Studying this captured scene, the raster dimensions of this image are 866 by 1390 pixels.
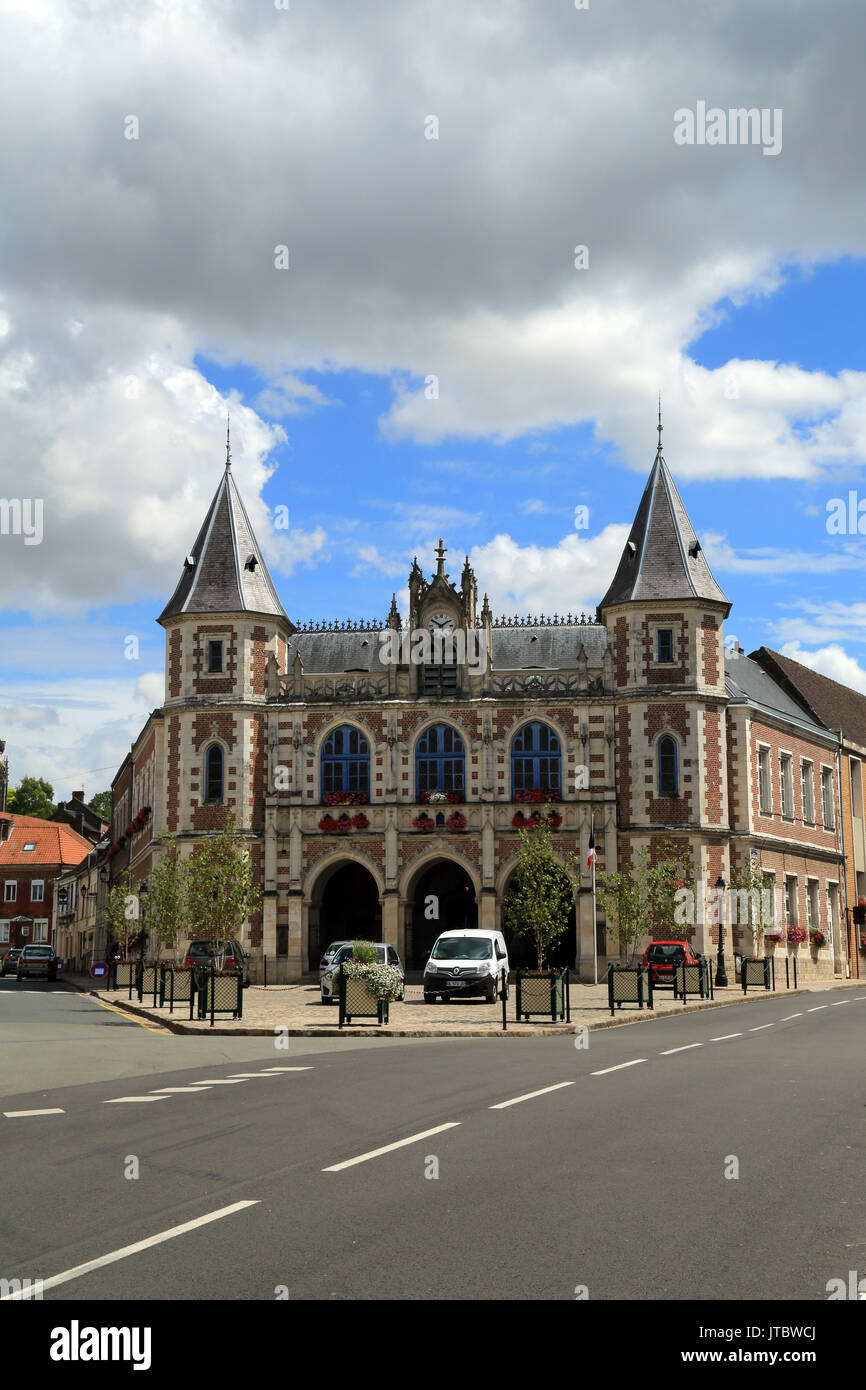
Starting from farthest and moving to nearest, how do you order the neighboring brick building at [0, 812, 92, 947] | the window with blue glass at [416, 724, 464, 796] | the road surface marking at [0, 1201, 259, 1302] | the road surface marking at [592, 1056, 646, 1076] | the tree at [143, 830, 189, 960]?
the neighboring brick building at [0, 812, 92, 947], the window with blue glass at [416, 724, 464, 796], the tree at [143, 830, 189, 960], the road surface marking at [592, 1056, 646, 1076], the road surface marking at [0, 1201, 259, 1302]

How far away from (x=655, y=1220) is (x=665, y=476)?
156 feet

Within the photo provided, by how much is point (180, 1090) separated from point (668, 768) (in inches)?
1424

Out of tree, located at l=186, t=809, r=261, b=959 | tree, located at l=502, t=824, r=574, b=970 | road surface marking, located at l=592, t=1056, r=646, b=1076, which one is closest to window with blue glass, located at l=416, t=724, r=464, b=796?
tree, located at l=502, t=824, r=574, b=970

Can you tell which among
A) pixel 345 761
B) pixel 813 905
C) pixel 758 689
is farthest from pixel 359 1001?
pixel 758 689

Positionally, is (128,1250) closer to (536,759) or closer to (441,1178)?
(441,1178)

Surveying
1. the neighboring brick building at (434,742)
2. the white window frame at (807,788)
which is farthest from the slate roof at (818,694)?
the neighboring brick building at (434,742)

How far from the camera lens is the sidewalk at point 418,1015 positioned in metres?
24.3

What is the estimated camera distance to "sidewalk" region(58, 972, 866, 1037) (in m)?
24.3

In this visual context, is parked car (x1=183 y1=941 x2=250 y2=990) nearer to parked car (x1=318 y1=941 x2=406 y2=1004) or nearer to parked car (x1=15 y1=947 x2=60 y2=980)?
parked car (x1=318 y1=941 x2=406 y2=1004)

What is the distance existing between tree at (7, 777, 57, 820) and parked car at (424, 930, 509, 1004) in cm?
8331

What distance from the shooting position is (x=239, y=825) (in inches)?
1993

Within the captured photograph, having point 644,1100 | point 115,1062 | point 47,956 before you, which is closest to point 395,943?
point 47,956

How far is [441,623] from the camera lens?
53.0m
